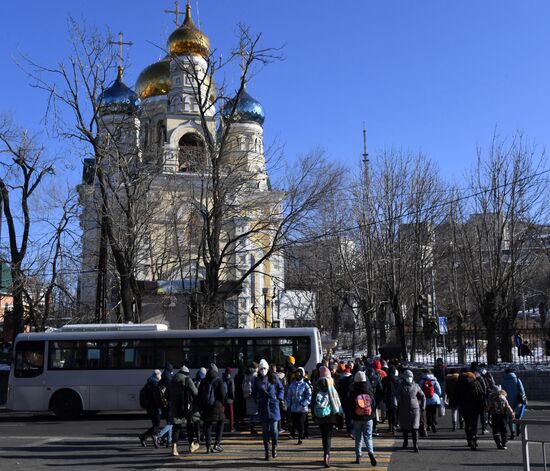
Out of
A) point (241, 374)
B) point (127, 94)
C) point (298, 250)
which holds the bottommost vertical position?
point (241, 374)

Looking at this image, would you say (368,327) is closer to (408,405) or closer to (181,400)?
(408,405)

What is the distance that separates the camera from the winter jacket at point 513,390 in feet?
46.6

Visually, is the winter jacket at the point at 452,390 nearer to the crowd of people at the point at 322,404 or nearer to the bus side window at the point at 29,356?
the crowd of people at the point at 322,404

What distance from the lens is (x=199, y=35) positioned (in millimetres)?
57781

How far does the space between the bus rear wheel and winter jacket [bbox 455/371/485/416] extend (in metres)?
11.9

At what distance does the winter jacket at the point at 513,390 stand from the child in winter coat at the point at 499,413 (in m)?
1.29

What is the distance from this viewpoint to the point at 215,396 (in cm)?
1246

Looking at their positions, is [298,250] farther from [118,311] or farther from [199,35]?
[199,35]

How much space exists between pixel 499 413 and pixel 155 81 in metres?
52.1

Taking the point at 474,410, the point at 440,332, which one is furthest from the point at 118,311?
the point at 474,410

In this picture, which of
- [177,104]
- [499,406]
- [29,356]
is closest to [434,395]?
[499,406]

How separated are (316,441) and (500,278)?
15463 millimetres

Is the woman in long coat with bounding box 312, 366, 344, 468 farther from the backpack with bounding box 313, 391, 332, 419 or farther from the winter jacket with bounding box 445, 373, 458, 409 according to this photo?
the winter jacket with bounding box 445, 373, 458, 409

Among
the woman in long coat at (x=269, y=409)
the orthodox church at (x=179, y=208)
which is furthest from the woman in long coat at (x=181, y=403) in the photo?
the orthodox church at (x=179, y=208)
